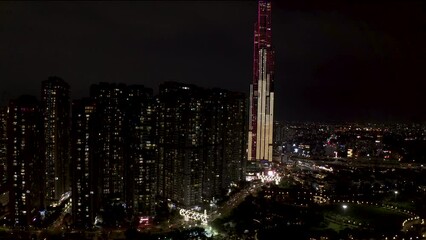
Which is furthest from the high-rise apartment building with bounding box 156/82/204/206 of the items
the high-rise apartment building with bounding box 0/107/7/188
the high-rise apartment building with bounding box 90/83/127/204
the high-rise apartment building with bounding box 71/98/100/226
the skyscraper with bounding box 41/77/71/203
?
the high-rise apartment building with bounding box 0/107/7/188

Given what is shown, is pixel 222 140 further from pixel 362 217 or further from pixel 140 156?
pixel 362 217

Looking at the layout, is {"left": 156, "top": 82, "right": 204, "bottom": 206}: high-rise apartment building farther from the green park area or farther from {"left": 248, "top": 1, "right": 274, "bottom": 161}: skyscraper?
{"left": 248, "top": 1, "right": 274, "bottom": 161}: skyscraper

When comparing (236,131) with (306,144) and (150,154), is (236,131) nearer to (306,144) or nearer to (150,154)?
(150,154)

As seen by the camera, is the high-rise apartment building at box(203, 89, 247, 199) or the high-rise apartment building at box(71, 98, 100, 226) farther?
the high-rise apartment building at box(203, 89, 247, 199)

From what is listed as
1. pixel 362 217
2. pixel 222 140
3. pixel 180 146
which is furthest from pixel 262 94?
pixel 362 217

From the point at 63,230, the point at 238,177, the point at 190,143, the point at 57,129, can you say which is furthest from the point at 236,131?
the point at 63,230

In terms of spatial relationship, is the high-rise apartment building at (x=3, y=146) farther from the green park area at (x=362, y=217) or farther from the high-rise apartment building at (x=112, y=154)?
the green park area at (x=362, y=217)
